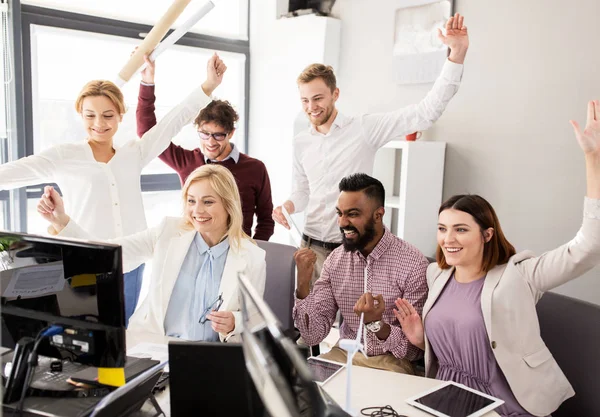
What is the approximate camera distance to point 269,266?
7.45ft

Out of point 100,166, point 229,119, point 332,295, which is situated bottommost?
point 332,295

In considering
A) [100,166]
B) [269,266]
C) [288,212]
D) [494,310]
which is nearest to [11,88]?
[100,166]

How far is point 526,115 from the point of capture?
2893 mm

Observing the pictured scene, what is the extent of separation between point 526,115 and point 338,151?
1035mm

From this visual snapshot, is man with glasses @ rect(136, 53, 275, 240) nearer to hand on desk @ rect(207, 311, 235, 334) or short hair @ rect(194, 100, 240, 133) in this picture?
short hair @ rect(194, 100, 240, 133)

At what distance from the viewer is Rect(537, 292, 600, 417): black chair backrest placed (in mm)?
1596

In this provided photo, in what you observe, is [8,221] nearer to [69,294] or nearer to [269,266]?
[269,266]

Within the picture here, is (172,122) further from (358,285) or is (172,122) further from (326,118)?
(358,285)

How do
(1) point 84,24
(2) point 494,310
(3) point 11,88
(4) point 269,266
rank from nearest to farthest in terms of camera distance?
(2) point 494,310 < (4) point 269,266 < (3) point 11,88 < (1) point 84,24

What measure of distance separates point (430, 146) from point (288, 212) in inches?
38.1

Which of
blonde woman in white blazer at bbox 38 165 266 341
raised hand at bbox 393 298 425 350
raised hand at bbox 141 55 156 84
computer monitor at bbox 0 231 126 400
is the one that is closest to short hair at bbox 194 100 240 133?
raised hand at bbox 141 55 156 84

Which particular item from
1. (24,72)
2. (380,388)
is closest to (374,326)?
(380,388)

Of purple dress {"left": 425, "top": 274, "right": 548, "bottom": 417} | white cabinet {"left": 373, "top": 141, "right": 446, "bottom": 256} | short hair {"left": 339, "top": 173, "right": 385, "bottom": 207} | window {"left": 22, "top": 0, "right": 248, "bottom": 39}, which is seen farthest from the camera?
window {"left": 22, "top": 0, "right": 248, "bottom": 39}

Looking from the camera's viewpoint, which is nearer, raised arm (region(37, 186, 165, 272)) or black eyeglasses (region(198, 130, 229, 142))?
raised arm (region(37, 186, 165, 272))
